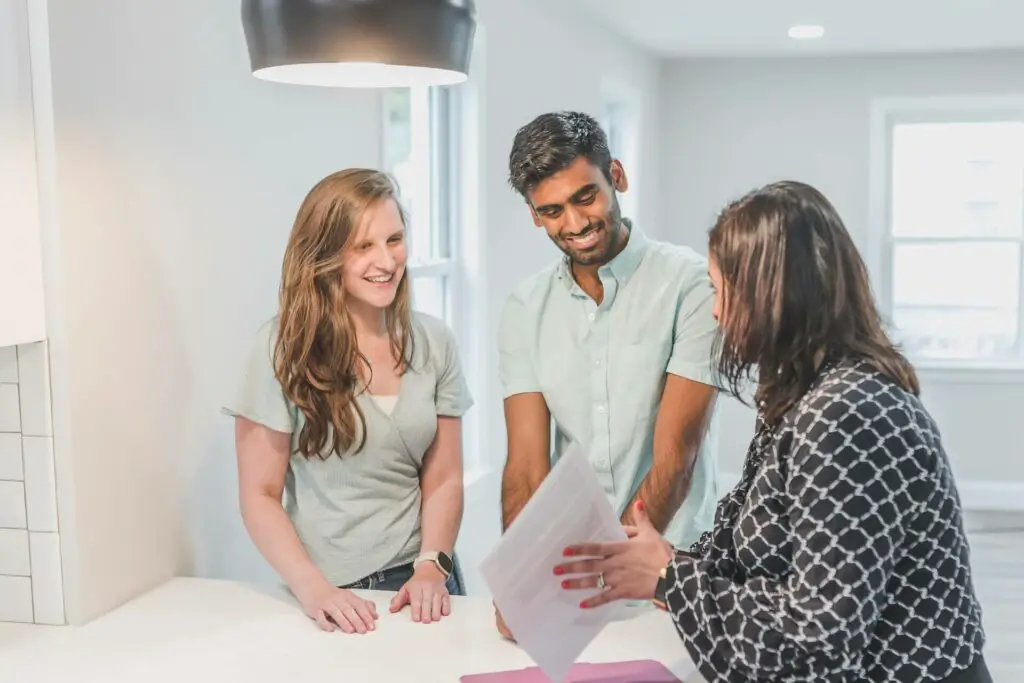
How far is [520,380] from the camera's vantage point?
77.5 inches

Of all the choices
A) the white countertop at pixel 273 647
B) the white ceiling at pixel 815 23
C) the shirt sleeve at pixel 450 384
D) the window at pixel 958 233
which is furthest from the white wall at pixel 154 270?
the window at pixel 958 233

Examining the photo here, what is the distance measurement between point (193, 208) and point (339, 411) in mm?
494

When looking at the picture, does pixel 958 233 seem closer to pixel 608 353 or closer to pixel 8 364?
pixel 608 353

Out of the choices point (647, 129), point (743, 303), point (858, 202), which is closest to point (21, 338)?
point (743, 303)

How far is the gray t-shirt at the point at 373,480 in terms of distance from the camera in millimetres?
1896

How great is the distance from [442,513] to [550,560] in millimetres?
604

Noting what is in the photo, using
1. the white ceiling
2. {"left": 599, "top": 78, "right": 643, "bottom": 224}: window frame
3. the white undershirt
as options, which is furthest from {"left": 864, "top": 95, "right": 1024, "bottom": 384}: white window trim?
the white undershirt

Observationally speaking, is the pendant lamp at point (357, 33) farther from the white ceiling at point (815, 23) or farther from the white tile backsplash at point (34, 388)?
the white ceiling at point (815, 23)

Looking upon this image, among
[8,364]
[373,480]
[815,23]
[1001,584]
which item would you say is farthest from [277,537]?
[1001,584]

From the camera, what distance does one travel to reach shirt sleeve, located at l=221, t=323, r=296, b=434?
1.83 metres

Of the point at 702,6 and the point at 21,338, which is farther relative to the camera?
the point at 702,6

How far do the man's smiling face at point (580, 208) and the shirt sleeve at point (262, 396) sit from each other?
0.49 m

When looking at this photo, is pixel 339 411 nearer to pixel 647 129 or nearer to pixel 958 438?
pixel 647 129

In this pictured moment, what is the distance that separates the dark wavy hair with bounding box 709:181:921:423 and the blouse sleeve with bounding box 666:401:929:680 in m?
0.07
